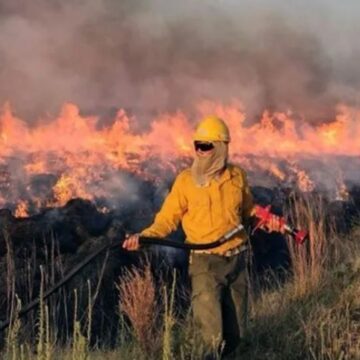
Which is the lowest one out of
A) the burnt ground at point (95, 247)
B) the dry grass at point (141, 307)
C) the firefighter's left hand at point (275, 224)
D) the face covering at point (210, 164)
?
the burnt ground at point (95, 247)

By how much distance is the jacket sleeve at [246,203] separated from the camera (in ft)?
19.0

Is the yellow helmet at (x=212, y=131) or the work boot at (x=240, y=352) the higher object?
the yellow helmet at (x=212, y=131)

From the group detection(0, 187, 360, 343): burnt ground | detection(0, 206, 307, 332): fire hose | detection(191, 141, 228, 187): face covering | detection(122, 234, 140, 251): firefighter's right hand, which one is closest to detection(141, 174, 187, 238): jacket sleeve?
detection(191, 141, 228, 187): face covering

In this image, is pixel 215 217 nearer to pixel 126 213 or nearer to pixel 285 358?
pixel 285 358

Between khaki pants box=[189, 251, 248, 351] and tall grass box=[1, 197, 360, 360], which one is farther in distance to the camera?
tall grass box=[1, 197, 360, 360]

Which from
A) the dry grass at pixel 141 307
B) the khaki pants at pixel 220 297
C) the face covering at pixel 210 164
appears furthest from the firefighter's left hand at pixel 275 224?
the dry grass at pixel 141 307

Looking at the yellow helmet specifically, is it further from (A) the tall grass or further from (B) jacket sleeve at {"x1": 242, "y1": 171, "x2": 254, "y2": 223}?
(A) the tall grass

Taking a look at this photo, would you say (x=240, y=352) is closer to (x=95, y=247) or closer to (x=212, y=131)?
(x=212, y=131)

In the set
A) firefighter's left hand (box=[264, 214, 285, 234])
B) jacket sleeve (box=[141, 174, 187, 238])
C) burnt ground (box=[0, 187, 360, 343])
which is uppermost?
jacket sleeve (box=[141, 174, 187, 238])

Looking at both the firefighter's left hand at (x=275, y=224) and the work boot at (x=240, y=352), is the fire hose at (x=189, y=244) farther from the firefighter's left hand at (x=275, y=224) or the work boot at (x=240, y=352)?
the work boot at (x=240, y=352)

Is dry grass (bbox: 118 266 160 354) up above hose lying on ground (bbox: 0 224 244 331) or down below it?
below

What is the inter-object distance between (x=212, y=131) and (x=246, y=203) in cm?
66

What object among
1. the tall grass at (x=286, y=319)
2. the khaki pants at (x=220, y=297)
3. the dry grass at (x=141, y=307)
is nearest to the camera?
the khaki pants at (x=220, y=297)

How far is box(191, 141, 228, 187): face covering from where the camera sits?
5.53m
